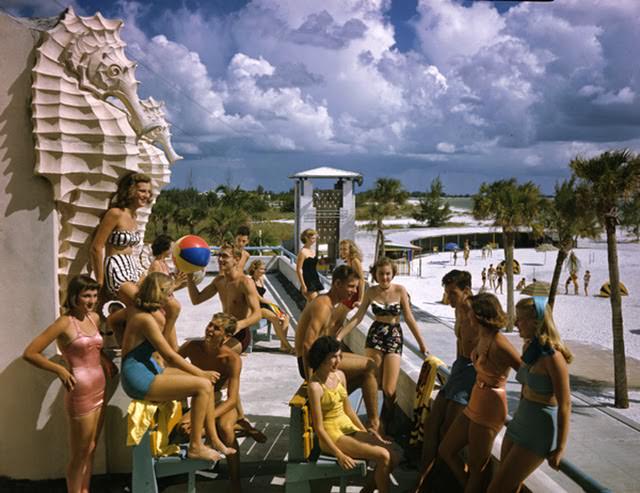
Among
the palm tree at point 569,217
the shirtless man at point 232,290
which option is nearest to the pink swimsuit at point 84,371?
the shirtless man at point 232,290

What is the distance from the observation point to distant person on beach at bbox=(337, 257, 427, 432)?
541 cm

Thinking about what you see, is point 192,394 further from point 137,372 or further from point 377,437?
point 377,437

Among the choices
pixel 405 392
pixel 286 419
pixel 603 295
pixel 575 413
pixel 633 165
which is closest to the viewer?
pixel 405 392

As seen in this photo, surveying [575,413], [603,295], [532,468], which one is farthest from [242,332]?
[603,295]

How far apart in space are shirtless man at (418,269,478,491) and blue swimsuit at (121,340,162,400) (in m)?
2.00

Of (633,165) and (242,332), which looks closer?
(242,332)

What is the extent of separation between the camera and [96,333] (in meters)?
4.21

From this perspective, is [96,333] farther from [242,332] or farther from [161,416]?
[242,332]

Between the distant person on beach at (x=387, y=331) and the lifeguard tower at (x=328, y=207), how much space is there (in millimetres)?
23520

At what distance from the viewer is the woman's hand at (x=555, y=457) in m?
3.33

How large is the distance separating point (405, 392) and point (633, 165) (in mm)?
16405

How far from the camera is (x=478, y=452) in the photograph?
390 cm

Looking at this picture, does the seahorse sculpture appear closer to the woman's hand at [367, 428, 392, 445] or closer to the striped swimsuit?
the striped swimsuit

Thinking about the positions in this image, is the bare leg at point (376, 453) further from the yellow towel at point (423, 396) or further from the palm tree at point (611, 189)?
the palm tree at point (611, 189)
